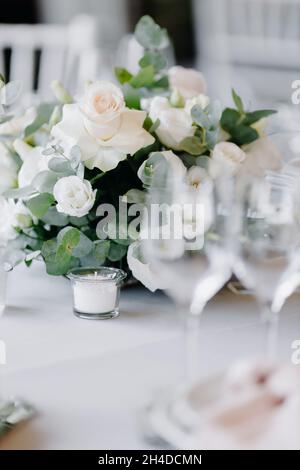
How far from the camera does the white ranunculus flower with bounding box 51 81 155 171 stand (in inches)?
36.6

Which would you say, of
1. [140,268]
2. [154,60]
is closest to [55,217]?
[140,268]

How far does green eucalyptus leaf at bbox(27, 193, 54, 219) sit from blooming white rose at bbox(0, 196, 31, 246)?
0.16 ft

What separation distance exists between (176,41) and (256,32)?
1.24 metres

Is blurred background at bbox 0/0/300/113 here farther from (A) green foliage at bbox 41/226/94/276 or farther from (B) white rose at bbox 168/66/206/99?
(A) green foliage at bbox 41/226/94/276

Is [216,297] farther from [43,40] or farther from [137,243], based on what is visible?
[43,40]

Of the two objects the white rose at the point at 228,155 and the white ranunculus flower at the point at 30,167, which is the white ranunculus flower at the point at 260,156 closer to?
the white rose at the point at 228,155

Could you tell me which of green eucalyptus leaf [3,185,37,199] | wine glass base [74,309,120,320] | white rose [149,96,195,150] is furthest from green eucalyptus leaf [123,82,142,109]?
wine glass base [74,309,120,320]

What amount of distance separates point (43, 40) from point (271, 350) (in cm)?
191

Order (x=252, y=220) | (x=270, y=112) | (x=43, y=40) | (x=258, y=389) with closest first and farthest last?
(x=258, y=389) < (x=252, y=220) < (x=270, y=112) < (x=43, y=40)

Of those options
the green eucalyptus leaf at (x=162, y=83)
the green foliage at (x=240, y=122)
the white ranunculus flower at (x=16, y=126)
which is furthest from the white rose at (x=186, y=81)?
the white ranunculus flower at (x=16, y=126)

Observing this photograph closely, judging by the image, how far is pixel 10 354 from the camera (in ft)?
2.73

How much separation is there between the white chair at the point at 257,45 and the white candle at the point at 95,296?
2758mm

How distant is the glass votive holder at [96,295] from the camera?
92 cm

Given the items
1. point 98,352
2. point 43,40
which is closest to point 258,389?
point 98,352
